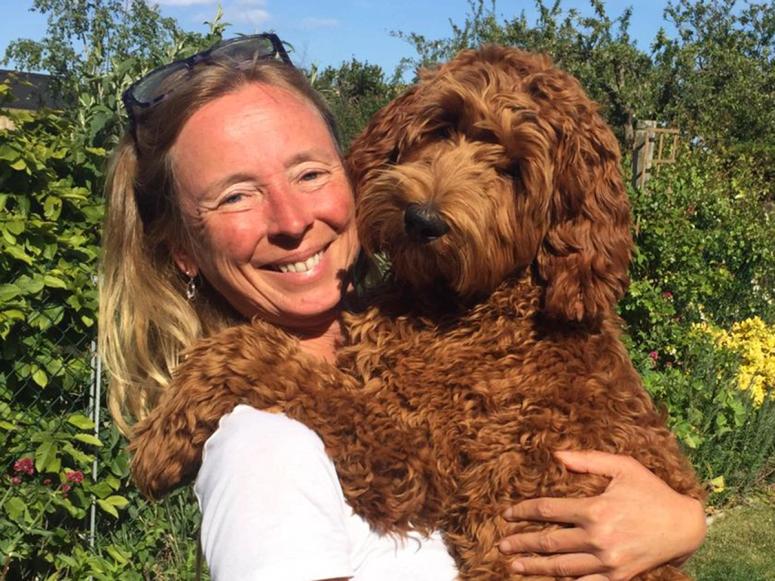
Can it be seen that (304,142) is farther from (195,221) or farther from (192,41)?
(192,41)

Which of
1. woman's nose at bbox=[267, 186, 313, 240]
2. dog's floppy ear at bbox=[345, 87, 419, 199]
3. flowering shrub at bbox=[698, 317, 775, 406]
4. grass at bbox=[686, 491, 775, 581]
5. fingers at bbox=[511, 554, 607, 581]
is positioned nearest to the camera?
fingers at bbox=[511, 554, 607, 581]

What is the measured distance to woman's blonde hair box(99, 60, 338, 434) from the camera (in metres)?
2.93

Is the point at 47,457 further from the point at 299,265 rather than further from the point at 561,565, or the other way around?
the point at 561,565

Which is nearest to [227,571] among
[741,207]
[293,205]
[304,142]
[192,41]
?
[293,205]

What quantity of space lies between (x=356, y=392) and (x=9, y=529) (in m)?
3.24

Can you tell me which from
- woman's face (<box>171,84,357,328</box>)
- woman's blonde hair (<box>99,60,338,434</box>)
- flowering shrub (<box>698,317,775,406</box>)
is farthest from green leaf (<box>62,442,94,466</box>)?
flowering shrub (<box>698,317,775,406</box>)

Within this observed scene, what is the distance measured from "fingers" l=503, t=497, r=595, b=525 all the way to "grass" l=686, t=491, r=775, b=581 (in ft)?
16.5

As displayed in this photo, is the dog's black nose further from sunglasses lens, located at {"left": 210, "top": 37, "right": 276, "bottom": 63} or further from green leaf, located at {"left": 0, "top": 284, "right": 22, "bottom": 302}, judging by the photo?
green leaf, located at {"left": 0, "top": 284, "right": 22, "bottom": 302}

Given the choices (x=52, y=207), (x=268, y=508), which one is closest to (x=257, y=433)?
(x=268, y=508)

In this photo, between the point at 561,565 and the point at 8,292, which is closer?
the point at 561,565

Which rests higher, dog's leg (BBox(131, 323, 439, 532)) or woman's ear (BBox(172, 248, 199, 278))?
woman's ear (BBox(172, 248, 199, 278))

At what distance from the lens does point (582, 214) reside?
261 centimetres

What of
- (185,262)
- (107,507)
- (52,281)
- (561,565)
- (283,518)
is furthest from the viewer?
(107,507)

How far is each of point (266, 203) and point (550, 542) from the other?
131cm
